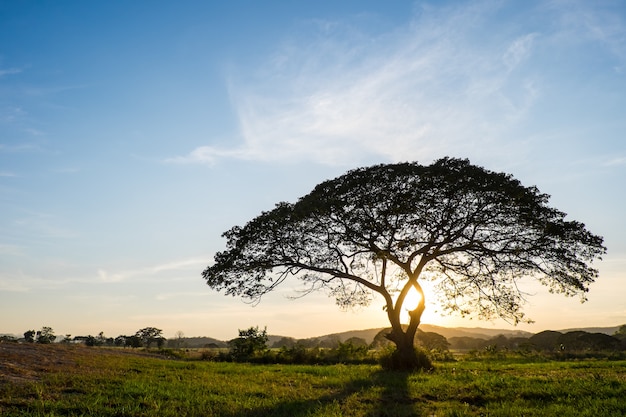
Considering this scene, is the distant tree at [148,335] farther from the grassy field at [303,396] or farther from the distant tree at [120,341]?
the grassy field at [303,396]

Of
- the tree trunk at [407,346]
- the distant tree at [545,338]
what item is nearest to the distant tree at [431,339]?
the distant tree at [545,338]

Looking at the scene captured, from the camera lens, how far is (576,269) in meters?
21.5

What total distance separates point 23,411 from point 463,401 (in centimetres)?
1032

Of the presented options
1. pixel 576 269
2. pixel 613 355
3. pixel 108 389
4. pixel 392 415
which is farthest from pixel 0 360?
pixel 613 355

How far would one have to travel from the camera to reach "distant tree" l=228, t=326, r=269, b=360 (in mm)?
34000

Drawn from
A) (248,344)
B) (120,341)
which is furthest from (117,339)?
(248,344)

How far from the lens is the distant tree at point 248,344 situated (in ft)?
112

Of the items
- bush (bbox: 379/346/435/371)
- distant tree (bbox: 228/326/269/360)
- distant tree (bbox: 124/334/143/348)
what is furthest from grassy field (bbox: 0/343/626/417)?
distant tree (bbox: 124/334/143/348)

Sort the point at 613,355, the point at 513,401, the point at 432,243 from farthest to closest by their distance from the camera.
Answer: the point at 613,355, the point at 432,243, the point at 513,401

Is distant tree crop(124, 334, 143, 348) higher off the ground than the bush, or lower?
lower

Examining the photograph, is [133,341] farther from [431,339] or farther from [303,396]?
[303,396]

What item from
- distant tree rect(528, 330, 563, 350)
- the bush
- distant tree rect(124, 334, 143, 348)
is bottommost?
distant tree rect(528, 330, 563, 350)

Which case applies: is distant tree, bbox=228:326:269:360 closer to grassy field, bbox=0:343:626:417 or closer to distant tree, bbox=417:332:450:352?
grassy field, bbox=0:343:626:417

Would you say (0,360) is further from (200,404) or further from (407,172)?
A: (407,172)
